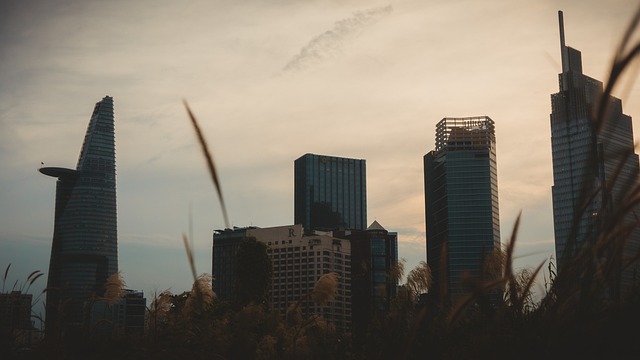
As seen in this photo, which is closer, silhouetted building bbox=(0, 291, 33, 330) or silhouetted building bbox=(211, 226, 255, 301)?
silhouetted building bbox=(0, 291, 33, 330)

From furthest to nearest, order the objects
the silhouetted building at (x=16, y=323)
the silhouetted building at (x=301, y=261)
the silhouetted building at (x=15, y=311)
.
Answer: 1. the silhouetted building at (x=301, y=261)
2. the silhouetted building at (x=15, y=311)
3. the silhouetted building at (x=16, y=323)

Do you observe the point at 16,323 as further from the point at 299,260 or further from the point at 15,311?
the point at 299,260

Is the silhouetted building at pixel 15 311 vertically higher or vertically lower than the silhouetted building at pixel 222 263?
lower

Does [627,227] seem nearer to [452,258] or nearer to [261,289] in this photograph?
[261,289]

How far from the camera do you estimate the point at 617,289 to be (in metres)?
3.46

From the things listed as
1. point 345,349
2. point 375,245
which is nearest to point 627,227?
point 345,349

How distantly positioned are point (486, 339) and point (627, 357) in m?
0.77

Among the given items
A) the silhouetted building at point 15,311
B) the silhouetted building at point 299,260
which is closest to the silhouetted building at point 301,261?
the silhouetted building at point 299,260

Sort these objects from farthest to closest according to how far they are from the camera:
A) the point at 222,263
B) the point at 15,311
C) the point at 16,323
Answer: the point at 222,263 → the point at 15,311 → the point at 16,323

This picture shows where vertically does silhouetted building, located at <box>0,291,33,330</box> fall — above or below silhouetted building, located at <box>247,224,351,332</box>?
below

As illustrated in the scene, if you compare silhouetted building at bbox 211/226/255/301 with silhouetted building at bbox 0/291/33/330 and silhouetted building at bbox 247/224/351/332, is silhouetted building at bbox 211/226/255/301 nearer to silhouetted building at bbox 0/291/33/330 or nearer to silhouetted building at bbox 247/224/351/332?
silhouetted building at bbox 247/224/351/332

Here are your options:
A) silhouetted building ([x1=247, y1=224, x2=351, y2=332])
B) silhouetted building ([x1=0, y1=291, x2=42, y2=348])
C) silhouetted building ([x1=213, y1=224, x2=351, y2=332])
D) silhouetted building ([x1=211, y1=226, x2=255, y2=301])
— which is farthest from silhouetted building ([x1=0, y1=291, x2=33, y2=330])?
silhouetted building ([x1=211, y1=226, x2=255, y2=301])

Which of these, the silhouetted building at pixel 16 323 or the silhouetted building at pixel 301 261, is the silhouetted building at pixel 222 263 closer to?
the silhouetted building at pixel 301 261

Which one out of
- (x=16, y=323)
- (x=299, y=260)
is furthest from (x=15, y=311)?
(x=299, y=260)
